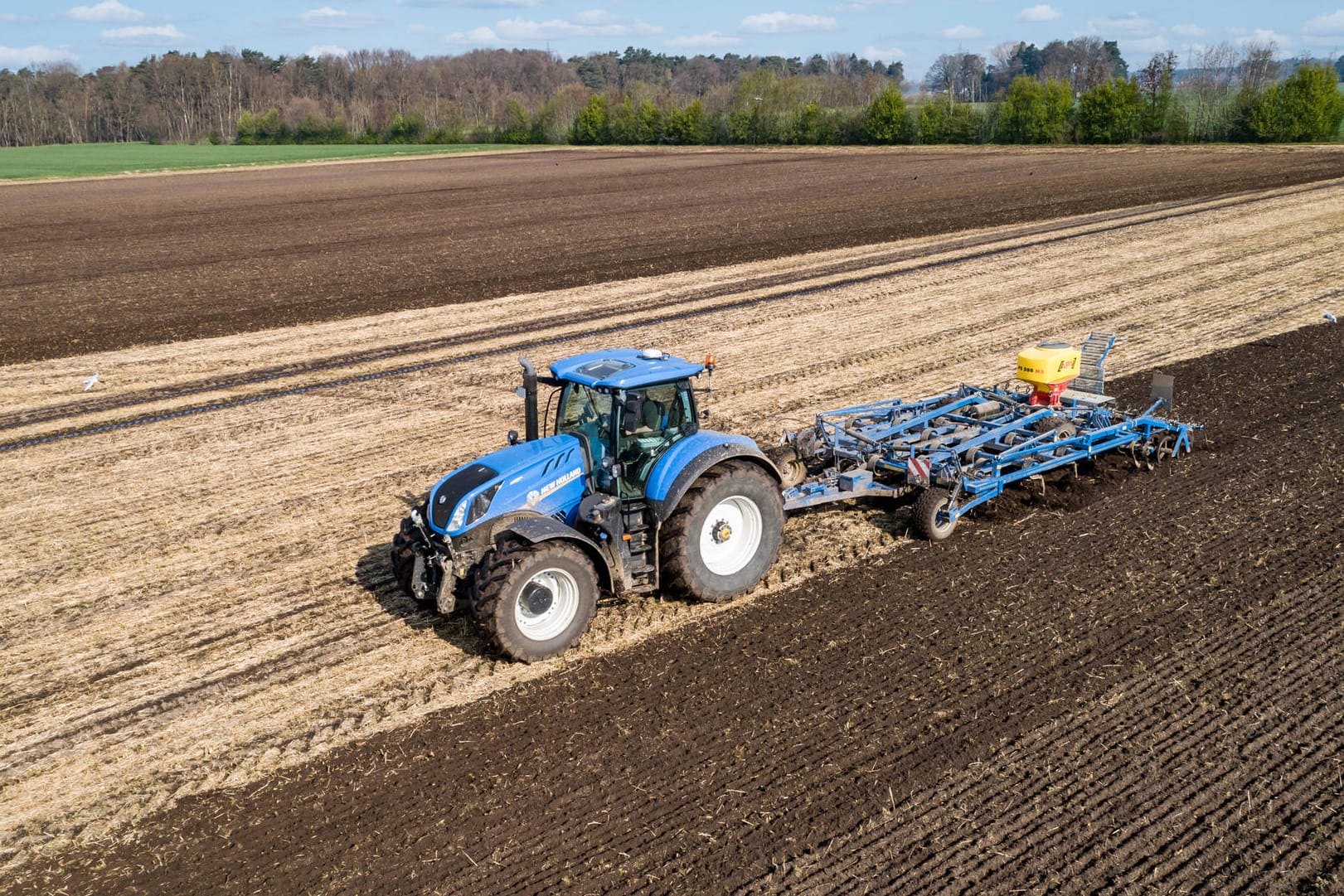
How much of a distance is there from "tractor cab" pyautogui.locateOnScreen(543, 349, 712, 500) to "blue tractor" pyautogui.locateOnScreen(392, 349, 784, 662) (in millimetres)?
11

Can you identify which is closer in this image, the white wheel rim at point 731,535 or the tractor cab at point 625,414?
the tractor cab at point 625,414

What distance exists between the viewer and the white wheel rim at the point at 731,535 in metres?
9.10

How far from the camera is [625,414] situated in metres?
8.66

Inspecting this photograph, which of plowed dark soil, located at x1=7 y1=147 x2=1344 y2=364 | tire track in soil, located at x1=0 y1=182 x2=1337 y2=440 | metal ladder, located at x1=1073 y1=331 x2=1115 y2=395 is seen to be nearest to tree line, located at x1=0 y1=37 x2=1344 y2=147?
plowed dark soil, located at x1=7 y1=147 x2=1344 y2=364

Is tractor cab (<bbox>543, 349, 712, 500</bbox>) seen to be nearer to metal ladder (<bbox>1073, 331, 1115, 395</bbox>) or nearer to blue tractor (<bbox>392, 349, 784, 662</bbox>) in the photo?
blue tractor (<bbox>392, 349, 784, 662</bbox>)

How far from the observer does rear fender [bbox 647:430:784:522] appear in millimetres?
8609

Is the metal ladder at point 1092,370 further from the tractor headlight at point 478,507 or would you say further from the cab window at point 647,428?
the tractor headlight at point 478,507

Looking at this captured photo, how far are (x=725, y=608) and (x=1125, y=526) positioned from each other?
423 cm

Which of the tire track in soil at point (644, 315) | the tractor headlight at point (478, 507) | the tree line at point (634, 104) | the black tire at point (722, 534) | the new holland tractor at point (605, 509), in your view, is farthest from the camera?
the tree line at point (634, 104)

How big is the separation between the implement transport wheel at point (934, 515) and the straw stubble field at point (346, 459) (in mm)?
373

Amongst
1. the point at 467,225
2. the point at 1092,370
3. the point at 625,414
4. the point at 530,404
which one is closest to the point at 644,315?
the point at 1092,370

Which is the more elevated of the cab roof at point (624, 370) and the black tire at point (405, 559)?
the cab roof at point (624, 370)

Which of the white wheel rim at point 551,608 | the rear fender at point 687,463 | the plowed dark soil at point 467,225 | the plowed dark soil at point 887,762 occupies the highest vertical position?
the plowed dark soil at point 467,225

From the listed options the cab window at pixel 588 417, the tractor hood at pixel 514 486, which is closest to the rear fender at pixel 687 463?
the cab window at pixel 588 417
